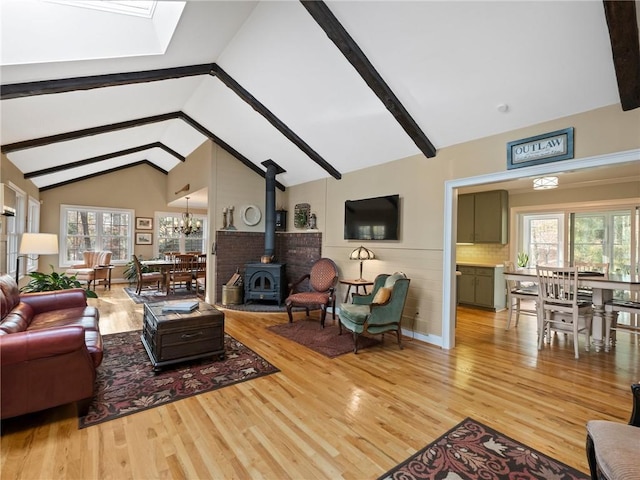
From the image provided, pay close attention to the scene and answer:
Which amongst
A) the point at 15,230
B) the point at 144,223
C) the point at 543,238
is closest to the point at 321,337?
the point at 543,238

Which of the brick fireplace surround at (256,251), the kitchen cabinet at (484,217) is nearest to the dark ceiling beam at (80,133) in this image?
the brick fireplace surround at (256,251)

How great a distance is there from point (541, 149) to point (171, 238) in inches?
367

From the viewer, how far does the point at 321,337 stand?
13.9 ft

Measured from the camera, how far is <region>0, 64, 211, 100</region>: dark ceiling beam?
2843 mm

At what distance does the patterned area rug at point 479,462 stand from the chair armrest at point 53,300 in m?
3.97

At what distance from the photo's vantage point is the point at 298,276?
6.57m

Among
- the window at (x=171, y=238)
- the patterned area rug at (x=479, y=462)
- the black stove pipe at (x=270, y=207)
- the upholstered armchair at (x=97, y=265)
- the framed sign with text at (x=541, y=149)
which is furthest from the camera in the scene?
the window at (x=171, y=238)

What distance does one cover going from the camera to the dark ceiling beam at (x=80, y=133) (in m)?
4.32

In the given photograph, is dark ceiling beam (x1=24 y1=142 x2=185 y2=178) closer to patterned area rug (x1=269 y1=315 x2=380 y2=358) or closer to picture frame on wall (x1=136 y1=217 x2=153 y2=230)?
picture frame on wall (x1=136 y1=217 x2=153 y2=230)

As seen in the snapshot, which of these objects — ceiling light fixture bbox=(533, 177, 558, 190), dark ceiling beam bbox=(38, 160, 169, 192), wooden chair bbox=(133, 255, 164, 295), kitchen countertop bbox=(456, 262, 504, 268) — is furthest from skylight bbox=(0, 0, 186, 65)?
dark ceiling beam bbox=(38, 160, 169, 192)

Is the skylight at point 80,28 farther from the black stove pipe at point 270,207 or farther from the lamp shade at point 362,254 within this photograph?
the lamp shade at point 362,254

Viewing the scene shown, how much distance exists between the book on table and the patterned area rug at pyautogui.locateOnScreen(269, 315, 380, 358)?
136cm

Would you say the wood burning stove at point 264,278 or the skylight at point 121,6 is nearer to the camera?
the skylight at point 121,6

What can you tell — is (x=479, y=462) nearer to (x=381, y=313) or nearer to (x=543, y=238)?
(x=381, y=313)
